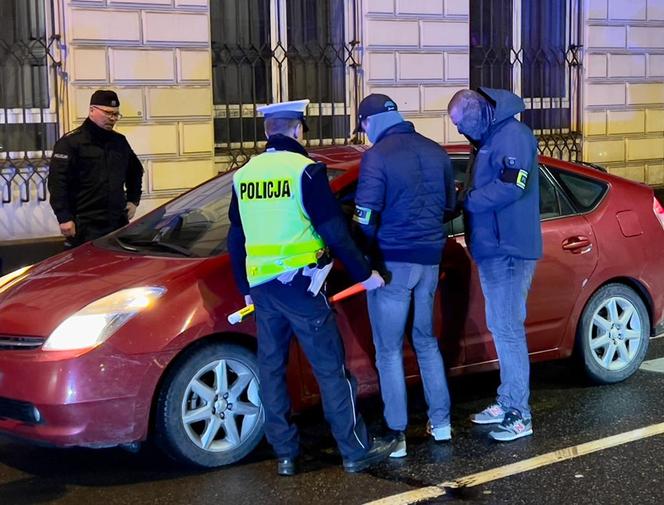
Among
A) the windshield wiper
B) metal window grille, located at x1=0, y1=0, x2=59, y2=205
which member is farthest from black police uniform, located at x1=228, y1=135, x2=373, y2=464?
metal window grille, located at x1=0, y1=0, x2=59, y2=205

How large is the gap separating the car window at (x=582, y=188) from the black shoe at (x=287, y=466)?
238 centimetres

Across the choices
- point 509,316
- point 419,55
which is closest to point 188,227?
point 509,316

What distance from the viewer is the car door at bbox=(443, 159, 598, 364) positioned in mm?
5773

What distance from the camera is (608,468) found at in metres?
5.06

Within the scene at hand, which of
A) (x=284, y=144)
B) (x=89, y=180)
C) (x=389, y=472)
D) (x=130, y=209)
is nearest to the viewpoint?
(x=284, y=144)

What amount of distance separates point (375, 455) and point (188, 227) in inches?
64.5

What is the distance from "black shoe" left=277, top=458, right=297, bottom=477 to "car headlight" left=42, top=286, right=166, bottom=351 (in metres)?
0.93

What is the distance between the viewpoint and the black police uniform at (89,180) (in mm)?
7406

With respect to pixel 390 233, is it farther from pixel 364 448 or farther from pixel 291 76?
pixel 291 76

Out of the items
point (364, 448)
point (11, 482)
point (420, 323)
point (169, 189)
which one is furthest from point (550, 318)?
point (169, 189)

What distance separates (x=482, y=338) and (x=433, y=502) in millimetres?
1427

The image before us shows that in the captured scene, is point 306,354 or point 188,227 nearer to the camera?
point 306,354

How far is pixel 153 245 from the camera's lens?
574 cm

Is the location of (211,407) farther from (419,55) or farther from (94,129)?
(419,55)
